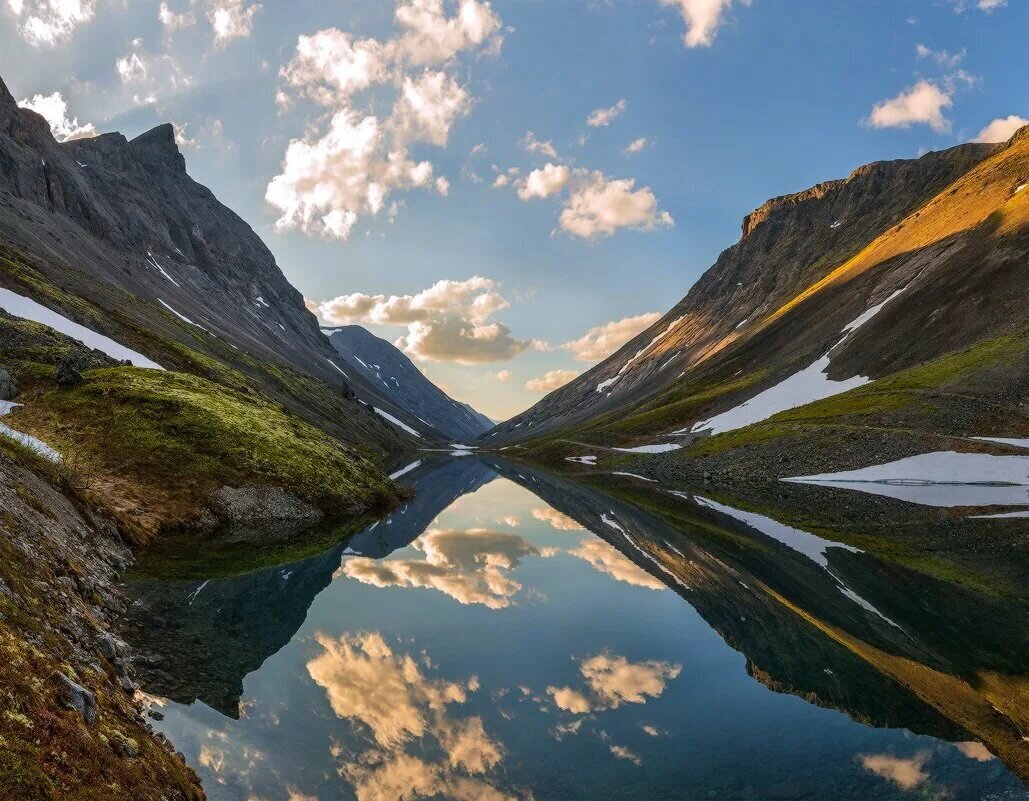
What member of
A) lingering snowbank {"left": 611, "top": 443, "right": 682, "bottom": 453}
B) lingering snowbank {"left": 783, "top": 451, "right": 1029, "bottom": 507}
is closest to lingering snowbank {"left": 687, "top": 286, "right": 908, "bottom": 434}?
lingering snowbank {"left": 611, "top": 443, "right": 682, "bottom": 453}

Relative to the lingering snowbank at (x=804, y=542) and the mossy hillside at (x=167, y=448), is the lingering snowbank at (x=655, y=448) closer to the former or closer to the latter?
the lingering snowbank at (x=804, y=542)

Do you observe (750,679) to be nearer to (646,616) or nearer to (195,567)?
(646,616)

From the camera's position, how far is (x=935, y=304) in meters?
92.6

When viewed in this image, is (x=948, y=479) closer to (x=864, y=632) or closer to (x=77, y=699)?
(x=864, y=632)

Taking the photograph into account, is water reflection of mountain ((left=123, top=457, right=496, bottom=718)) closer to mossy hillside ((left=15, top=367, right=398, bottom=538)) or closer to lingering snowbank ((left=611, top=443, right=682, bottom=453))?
mossy hillside ((left=15, top=367, right=398, bottom=538))

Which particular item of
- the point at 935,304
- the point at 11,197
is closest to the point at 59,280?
the point at 11,197

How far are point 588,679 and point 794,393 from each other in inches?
3608

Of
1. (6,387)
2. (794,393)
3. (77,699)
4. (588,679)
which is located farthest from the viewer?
(794,393)

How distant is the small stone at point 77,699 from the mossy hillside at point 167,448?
21.1 metres

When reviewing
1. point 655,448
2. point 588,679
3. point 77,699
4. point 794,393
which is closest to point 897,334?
point 794,393

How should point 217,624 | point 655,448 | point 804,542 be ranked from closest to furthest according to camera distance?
point 217,624 < point 804,542 < point 655,448

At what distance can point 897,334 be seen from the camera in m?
92.2

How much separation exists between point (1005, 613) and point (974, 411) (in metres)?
45.9

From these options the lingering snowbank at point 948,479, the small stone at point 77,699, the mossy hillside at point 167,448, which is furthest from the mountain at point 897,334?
the small stone at point 77,699
